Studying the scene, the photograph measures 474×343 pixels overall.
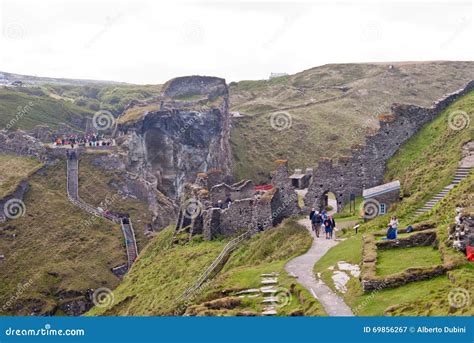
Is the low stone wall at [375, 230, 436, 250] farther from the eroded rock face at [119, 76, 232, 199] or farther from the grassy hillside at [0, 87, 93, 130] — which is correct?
the grassy hillside at [0, 87, 93, 130]

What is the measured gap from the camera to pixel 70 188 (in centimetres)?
8250

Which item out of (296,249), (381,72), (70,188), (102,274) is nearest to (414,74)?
(381,72)

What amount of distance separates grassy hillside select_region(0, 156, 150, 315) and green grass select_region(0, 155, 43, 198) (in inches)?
56.3

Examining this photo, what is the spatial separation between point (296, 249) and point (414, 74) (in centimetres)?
13390

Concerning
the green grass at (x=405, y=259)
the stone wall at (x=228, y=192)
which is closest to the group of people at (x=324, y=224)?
the green grass at (x=405, y=259)

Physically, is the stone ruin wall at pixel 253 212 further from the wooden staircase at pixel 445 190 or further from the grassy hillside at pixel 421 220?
the wooden staircase at pixel 445 190

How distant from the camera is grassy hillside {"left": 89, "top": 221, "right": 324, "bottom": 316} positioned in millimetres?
→ 25641

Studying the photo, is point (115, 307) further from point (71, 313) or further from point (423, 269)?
point (423, 269)

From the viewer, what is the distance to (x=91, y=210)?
7862cm

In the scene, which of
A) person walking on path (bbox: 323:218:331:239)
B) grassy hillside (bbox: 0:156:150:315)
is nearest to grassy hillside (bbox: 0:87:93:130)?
grassy hillside (bbox: 0:156:150:315)

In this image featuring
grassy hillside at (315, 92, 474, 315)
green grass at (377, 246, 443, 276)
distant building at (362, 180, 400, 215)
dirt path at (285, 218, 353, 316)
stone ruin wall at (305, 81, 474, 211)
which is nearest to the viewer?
grassy hillside at (315, 92, 474, 315)

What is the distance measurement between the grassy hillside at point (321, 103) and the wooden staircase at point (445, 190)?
2631 inches

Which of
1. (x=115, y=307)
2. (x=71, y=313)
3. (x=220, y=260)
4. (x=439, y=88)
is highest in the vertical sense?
(x=439, y=88)

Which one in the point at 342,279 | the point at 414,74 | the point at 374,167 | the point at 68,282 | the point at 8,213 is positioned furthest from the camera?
the point at 414,74
